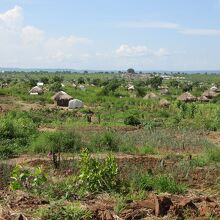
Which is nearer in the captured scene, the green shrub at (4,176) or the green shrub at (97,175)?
the green shrub at (97,175)

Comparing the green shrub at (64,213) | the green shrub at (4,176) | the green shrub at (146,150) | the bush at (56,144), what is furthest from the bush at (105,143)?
the green shrub at (64,213)

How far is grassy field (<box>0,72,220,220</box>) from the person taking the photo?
20.8 feet

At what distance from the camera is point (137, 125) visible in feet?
76.8

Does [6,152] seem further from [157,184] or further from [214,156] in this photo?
[157,184]

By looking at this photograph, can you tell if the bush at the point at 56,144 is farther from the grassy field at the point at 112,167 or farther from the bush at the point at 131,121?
the bush at the point at 131,121

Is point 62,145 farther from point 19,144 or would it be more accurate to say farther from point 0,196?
point 0,196

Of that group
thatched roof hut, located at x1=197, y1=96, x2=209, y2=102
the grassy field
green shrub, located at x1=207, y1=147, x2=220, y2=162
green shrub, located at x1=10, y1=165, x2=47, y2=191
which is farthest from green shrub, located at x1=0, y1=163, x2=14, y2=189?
thatched roof hut, located at x1=197, y1=96, x2=209, y2=102

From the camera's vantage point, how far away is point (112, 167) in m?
8.08

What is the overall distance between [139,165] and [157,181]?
3.53 meters

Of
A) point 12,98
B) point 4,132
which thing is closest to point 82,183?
point 4,132

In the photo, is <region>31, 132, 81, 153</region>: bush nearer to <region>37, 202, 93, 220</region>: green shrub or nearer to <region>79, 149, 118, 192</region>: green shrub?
<region>79, 149, 118, 192</region>: green shrub

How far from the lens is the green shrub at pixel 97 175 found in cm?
776

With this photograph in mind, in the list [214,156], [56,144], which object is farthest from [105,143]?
[214,156]

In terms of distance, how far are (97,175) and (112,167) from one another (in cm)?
41
